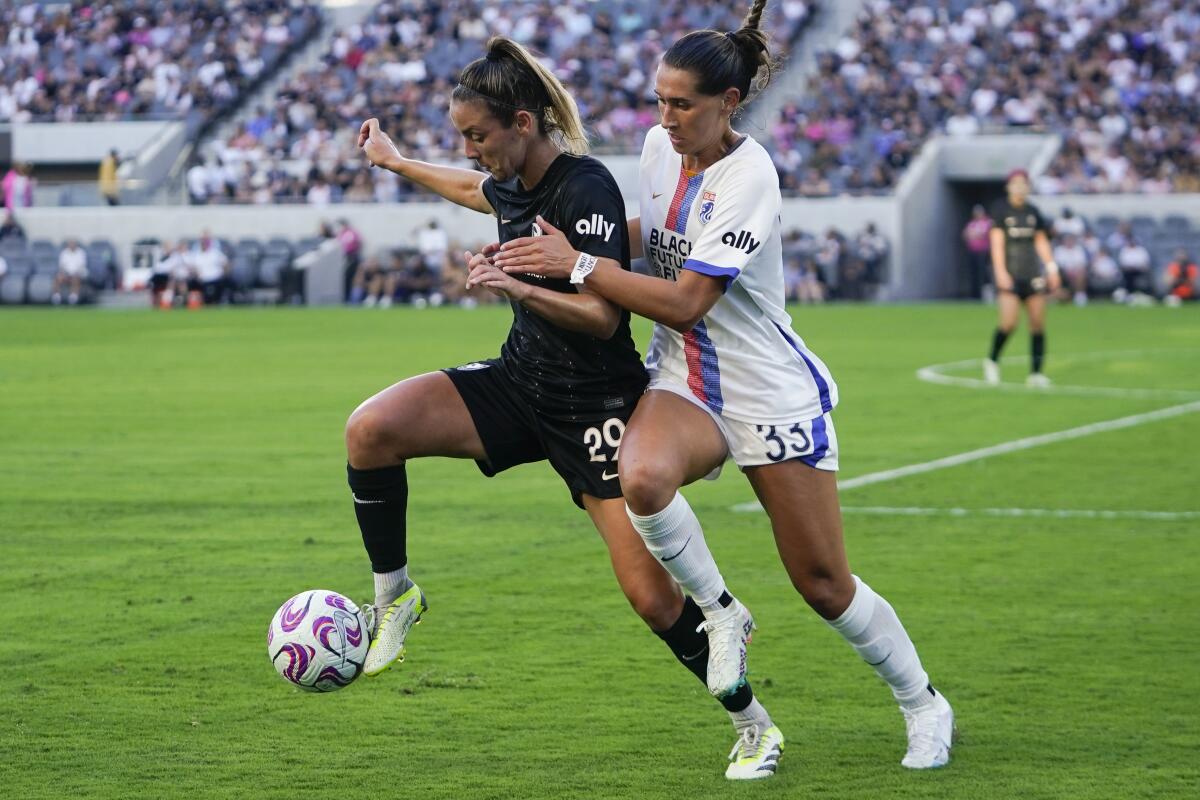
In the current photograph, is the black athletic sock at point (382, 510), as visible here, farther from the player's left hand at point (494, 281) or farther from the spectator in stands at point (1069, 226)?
the spectator in stands at point (1069, 226)

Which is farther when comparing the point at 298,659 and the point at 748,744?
the point at 298,659

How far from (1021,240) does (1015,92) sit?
22.6 m

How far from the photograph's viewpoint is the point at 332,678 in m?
6.00

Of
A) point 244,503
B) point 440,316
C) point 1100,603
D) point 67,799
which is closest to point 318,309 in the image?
point 440,316

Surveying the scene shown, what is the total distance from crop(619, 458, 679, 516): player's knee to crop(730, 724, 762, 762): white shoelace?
2.59 feet

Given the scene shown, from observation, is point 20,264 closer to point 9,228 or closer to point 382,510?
point 9,228

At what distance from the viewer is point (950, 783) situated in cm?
553

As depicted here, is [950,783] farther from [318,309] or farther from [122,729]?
[318,309]

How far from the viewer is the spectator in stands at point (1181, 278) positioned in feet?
118

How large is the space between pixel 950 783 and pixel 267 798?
2034mm

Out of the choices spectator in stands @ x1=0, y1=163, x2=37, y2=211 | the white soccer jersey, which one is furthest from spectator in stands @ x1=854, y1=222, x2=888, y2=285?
the white soccer jersey

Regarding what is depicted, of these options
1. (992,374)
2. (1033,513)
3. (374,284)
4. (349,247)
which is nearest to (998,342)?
(992,374)

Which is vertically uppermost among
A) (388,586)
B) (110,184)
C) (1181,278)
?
(388,586)

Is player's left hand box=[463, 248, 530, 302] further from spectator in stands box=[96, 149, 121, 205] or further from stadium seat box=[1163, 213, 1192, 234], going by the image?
spectator in stands box=[96, 149, 121, 205]
